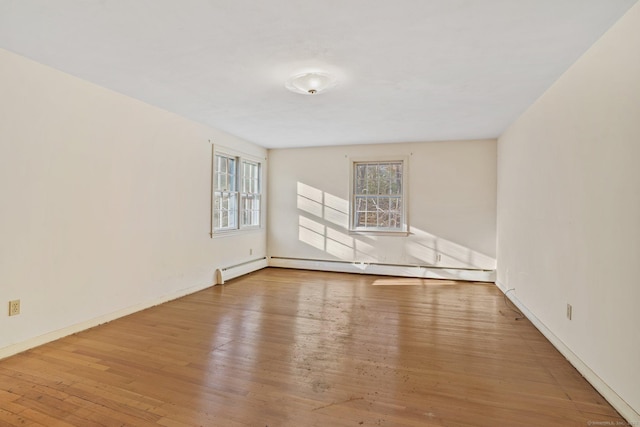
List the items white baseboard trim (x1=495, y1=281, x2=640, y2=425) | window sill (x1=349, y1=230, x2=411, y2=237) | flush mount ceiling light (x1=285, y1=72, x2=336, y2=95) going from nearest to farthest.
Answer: white baseboard trim (x1=495, y1=281, x2=640, y2=425)
flush mount ceiling light (x1=285, y1=72, x2=336, y2=95)
window sill (x1=349, y1=230, x2=411, y2=237)

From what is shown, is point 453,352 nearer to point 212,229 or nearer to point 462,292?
point 462,292

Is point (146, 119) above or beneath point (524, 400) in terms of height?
above

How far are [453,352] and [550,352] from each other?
813mm

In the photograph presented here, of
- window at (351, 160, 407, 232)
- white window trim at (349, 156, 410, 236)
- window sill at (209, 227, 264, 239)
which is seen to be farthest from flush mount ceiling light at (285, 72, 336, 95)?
window at (351, 160, 407, 232)

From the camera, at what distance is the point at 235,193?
5406 mm

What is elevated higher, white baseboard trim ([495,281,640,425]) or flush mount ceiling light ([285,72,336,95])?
flush mount ceiling light ([285,72,336,95])

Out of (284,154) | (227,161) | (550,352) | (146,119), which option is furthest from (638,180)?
(284,154)

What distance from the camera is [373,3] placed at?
1.81 m

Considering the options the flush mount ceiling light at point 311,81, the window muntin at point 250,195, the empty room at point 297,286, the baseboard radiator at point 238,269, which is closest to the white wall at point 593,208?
the empty room at point 297,286

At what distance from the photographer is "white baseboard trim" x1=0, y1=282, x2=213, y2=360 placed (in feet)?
8.21

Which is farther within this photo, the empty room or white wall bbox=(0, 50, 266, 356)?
white wall bbox=(0, 50, 266, 356)

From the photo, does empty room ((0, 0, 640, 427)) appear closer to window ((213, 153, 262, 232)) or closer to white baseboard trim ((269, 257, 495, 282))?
window ((213, 153, 262, 232))

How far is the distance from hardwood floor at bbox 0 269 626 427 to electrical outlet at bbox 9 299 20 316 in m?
0.34

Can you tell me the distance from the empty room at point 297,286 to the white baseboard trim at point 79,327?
13 mm
